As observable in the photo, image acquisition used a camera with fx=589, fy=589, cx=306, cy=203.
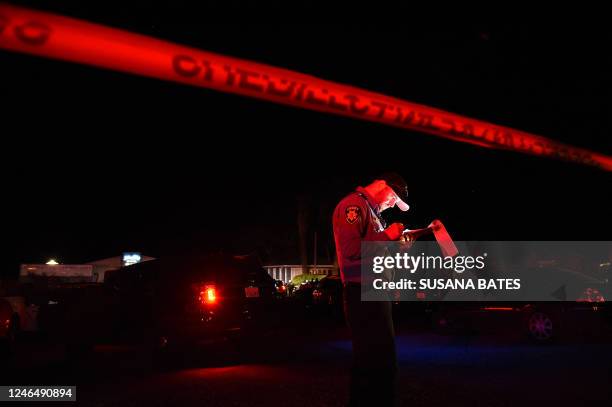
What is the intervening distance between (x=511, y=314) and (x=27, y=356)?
9.22 metres

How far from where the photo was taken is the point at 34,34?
7.98 feet

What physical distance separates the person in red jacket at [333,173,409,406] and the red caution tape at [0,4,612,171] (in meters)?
0.78

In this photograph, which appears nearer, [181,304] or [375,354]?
[375,354]

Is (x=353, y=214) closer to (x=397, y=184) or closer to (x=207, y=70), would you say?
(x=397, y=184)

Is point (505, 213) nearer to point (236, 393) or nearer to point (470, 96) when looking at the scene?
point (470, 96)

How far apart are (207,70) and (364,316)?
1.96 m

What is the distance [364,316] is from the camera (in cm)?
392

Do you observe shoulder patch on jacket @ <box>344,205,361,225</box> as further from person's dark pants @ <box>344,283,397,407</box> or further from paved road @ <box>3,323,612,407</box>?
paved road @ <box>3,323,612,407</box>

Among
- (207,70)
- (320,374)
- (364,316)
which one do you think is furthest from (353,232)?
(320,374)

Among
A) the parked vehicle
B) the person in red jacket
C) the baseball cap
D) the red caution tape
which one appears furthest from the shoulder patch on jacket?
the parked vehicle

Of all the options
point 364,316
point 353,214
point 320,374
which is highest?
point 353,214

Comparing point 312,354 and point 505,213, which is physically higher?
point 505,213

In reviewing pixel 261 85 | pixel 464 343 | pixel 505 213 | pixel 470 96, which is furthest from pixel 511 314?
pixel 505 213

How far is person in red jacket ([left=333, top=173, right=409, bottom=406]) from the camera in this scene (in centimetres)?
388
